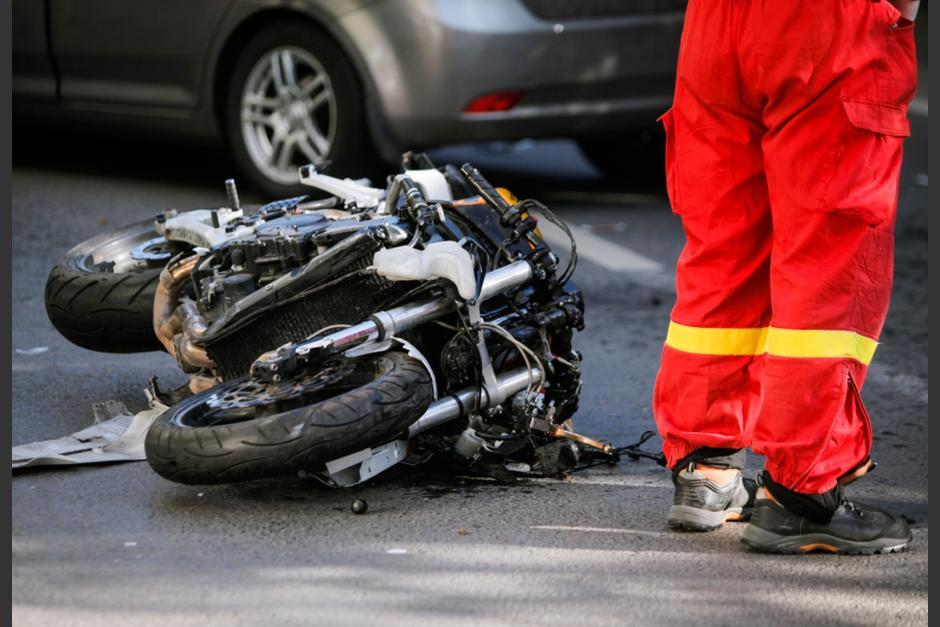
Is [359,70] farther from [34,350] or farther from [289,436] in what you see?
[289,436]

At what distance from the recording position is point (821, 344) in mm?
3684

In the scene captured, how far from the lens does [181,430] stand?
396 centimetres

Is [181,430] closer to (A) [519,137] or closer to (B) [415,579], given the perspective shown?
(B) [415,579]

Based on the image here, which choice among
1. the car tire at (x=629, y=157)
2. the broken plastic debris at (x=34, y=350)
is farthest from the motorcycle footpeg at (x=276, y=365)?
the car tire at (x=629, y=157)

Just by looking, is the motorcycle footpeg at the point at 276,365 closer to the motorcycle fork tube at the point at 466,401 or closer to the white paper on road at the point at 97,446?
the motorcycle fork tube at the point at 466,401

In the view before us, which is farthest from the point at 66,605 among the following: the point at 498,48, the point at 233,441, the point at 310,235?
the point at 498,48

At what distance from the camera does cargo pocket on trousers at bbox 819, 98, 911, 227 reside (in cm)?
362

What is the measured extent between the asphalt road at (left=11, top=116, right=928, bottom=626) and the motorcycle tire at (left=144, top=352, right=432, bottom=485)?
151mm

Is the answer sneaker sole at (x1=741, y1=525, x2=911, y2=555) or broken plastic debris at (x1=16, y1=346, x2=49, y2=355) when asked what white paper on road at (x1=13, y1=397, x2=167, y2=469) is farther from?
sneaker sole at (x1=741, y1=525, x2=911, y2=555)

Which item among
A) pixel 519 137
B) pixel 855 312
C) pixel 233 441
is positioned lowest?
pixel 519 137

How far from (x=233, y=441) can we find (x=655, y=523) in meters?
1.05

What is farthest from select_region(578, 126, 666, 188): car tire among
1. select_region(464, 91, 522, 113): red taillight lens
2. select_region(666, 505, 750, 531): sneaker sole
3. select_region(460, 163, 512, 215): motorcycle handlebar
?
select_region(666, 505, 750, 531): sneaker sole

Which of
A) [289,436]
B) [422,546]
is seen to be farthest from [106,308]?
[422,546]

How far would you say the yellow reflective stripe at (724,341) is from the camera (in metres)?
3.89
